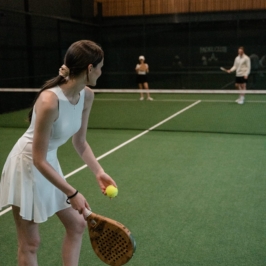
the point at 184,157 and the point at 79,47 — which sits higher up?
the point at 79,47

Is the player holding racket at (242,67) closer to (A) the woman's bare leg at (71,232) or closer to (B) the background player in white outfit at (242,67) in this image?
(B) the background player in white outfit at (242,67)

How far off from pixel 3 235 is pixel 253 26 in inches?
584

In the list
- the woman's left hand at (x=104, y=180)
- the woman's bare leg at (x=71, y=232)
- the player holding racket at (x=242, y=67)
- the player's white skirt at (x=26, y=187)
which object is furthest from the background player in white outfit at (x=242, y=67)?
the player's white skirt at (x=26, y=187)

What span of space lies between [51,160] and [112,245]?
21.3 inches

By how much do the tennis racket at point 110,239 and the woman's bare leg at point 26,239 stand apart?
0.99 feet

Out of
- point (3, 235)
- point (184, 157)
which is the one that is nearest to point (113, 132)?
point (184, 157)

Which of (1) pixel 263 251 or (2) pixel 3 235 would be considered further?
(2) pixel 3 235

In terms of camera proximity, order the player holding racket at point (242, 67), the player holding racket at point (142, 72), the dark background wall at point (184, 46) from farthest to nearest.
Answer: the dark background wall at point (184, 46)
the player holding racket at point (142, 72)
the player holding racket at point (242, 67)

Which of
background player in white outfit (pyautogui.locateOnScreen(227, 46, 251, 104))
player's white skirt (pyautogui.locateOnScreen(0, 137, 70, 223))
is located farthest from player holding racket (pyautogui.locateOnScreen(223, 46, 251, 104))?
player's white skirt (pyautogui.locateOnScreen(0, 137, 70, 223))

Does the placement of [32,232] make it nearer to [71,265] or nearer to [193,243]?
[71,265]

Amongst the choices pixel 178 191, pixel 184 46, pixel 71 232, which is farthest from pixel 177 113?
pixel 71 232

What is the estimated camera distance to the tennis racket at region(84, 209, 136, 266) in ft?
7.21

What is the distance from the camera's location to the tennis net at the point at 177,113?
30.1ft

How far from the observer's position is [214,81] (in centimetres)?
1725
